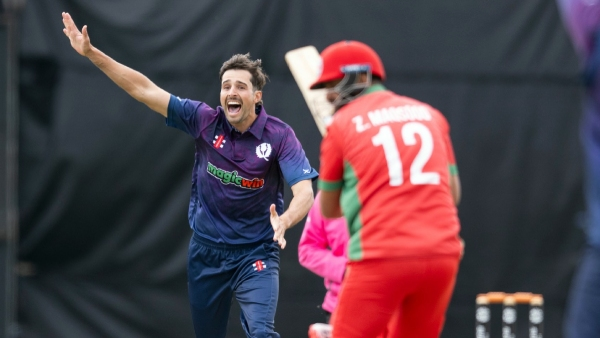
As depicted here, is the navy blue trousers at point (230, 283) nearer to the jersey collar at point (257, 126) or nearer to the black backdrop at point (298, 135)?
the jersey collar at point (257, 126)

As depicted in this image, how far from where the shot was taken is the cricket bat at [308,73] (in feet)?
17.0

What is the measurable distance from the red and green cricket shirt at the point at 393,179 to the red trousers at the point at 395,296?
0.04 metres

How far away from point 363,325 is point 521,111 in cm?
325

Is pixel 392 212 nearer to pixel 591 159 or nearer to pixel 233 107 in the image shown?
pixel 591 159

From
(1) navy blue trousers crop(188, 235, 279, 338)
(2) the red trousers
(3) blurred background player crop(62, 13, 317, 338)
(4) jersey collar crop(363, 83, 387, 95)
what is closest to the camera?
(2) the red trousers

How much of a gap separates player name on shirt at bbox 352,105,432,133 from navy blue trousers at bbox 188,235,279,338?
1530 mm

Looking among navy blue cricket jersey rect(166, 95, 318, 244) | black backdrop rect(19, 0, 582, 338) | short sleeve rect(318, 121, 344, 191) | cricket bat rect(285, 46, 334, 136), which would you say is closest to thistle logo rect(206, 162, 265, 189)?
navy blue cricket jersey rect(166, 95, 318, 244)

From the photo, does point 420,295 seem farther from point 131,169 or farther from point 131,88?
point 131,169

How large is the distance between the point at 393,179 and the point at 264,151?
1.55 meters

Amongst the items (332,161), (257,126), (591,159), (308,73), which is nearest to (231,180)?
(257,126)

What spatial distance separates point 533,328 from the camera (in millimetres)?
Answer: 5324

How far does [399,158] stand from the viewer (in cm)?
296

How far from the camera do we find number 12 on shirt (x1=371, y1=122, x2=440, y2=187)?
9.70 ft

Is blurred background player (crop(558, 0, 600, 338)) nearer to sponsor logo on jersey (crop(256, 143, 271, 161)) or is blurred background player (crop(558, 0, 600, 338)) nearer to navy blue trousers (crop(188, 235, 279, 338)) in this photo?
navy blue trousers (crop(188, 235, 279, 338))
